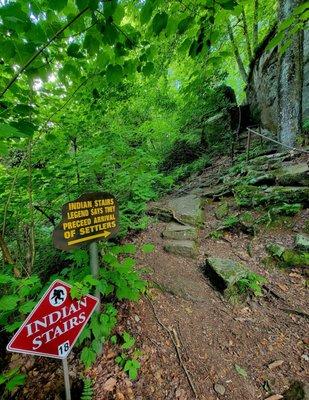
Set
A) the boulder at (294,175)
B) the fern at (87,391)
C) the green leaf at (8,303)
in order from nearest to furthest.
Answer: the green leaf at (8,303), the fern at (87,391), the boulder at (294,175)

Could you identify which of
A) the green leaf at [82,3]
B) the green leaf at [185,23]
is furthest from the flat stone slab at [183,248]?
the green leaf at [82,3]

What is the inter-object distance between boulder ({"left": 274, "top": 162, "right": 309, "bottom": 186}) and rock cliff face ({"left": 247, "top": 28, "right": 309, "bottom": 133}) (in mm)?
3639

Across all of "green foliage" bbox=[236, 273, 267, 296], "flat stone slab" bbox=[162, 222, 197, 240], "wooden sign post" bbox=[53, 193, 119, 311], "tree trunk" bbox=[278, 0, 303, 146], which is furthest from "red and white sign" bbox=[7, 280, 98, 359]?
"tree trunk" bbox=[278, 0, 303, 146]

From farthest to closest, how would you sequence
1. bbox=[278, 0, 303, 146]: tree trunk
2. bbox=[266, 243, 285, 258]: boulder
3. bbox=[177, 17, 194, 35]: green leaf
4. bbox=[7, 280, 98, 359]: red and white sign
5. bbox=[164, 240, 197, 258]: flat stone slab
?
bbox=[278, 0, 303, 146]: tree trunk, bbox=[164, 240, 197, 258]: flat stone slab, bbox=[266, 243, 285, 258]: boulder, bbox=[7, 280, 98, 359]: red and white sign, bbox=[177, 17, 194, 35]: green leaf

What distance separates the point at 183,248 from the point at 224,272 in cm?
105

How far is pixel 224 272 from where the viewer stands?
12.7ft

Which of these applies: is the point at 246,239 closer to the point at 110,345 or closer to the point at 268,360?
the point at 268,360

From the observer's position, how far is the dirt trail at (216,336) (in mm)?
2549

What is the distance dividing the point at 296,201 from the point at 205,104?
21.7ft

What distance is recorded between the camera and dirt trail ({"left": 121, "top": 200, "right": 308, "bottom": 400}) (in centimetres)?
255

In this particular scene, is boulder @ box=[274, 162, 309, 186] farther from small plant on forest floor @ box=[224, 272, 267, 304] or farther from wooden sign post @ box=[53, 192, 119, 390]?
wooden sign post @ box=[53, 192, 119, 390]

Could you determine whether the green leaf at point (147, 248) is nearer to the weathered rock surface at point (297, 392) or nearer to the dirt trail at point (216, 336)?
the dirt trail at point (216, 336)

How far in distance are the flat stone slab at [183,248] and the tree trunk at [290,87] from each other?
5378 mm

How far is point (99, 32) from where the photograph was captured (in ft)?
5.07
